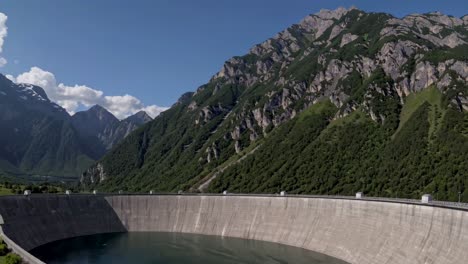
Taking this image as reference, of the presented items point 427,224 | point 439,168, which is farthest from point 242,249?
point 439,168

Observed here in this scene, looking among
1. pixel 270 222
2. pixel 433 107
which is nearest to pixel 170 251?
pixel 270 222

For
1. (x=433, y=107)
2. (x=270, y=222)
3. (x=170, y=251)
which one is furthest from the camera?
(x=433, y=107)

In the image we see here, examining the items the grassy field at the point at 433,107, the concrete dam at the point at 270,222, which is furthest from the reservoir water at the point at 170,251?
the grassy field at the point at 433,107

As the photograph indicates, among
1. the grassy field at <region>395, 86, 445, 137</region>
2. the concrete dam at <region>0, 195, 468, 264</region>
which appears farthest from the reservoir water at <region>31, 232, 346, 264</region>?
the grassy field at <region>395, 86, 445, 137</region>

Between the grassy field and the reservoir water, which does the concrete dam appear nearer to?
the reservoir water

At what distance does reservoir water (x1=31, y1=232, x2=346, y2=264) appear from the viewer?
251 feet

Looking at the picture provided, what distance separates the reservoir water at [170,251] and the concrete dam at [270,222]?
318cm

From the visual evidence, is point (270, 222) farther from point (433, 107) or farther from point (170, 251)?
point (433, 107)

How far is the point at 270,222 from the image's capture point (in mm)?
97625

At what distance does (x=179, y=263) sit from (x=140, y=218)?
38.8 metres

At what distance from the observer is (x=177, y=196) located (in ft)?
375

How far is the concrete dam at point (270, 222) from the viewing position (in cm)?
5794

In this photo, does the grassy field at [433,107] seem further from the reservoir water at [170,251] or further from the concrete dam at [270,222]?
the reservoir water at [170,251]

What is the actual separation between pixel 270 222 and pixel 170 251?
2282cm
